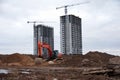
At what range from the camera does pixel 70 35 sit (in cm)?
9719

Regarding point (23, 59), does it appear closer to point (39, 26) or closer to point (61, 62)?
point (61, 62)

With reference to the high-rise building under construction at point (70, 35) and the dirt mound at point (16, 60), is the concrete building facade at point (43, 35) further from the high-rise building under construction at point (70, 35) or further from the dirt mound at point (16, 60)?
the dirt mound at point (16, 60)

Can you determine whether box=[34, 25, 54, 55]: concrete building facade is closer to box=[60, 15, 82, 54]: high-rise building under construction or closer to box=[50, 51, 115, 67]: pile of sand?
box=[60, 15, 82, 54]: high-rise building under construction

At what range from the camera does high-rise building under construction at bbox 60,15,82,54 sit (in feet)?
313

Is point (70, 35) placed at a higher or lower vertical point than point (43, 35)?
lower

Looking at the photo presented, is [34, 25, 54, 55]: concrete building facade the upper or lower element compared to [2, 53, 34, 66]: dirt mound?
upper

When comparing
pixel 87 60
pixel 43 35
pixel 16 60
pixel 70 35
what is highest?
pixel 43 35

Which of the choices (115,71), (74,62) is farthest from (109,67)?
A: (74,62)

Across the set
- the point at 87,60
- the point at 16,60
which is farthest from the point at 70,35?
the point at 87,60

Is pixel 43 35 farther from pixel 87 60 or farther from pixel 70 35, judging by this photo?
pixel 87 60

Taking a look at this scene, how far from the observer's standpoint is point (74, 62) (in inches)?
2181

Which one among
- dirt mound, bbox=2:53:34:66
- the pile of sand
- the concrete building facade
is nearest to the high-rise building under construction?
the concrete building facade

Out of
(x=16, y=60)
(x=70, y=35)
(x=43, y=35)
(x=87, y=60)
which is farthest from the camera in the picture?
(x=43, y=35)

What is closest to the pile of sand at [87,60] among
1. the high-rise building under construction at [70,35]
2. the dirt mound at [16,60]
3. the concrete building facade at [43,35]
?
the dirt mound at [16,60]
